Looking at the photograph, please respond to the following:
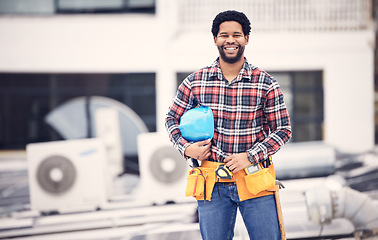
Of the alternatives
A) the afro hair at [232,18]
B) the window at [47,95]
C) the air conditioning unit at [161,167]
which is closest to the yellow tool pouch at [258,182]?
the afro hair at [232,18]

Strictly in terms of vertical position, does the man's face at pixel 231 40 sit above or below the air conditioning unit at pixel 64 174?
above

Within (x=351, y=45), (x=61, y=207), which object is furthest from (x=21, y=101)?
(x=351, y=45)

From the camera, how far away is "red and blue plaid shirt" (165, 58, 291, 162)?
1.44m

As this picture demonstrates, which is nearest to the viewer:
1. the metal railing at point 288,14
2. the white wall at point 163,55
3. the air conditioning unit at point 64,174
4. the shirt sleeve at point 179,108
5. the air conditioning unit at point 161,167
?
the shirt sleeve at point 179,108

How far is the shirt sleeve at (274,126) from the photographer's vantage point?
1414mm

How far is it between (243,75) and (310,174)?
10.3 ft

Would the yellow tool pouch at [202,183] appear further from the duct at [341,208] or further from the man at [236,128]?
the duct at [341,208]

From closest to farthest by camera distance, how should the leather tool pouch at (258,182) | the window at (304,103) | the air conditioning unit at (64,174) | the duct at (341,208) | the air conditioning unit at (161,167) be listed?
1. the leather tool pouch at (258,182)
2. the duct at (341,208)
3. the air conditioning unit at (64,174)
4. the air conditioning unit at (161,167)
5. the window at (304,103)

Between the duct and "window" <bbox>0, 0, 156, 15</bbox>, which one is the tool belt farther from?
"window" <bbox>0, 0, 156, 15</bbox>

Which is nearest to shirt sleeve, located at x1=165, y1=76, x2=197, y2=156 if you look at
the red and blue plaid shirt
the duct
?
the red and blue plaid shirt

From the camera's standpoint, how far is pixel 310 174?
4160 millimetres

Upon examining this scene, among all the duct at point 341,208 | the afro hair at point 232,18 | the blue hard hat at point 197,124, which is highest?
the afro hair at point 232,18

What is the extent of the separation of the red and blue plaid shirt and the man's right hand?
0.13ft

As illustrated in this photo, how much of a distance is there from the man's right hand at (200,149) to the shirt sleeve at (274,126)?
185 millimetres
